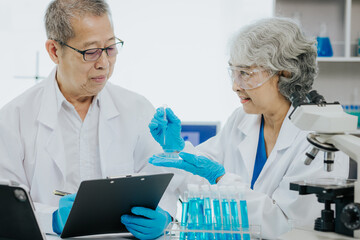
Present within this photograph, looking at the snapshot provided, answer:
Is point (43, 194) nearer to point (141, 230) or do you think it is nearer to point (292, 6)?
point (141, 230)

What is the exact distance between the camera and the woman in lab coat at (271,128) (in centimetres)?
174

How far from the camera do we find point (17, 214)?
1313mm

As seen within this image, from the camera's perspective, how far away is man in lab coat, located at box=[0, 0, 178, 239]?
6.13 ft

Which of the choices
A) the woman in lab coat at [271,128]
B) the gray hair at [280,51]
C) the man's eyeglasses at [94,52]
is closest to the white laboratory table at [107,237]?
the woman in lab coat at [271,128]

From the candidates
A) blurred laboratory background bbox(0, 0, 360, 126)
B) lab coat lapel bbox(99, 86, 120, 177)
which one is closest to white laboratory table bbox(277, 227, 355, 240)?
lab coat lapel bbox(99, 86, 120, 177)

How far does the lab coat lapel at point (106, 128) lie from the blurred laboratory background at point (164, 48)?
2349mm

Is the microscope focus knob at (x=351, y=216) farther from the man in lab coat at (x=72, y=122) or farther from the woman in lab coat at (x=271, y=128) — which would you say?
the man in lab coat at (x=72, y=122)

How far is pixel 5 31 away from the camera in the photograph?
439 centimetres

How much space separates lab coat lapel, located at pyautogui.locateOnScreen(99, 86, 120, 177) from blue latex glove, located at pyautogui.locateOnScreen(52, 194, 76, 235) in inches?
14.2

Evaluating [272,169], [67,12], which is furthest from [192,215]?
[67,12]

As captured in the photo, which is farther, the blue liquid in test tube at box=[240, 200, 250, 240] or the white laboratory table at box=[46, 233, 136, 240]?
the white laboratory table at box=[46, 233, 136, 240]

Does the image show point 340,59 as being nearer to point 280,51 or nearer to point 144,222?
point 280,51

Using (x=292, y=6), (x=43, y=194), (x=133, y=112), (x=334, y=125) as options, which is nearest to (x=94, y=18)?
(x=133, y=112)

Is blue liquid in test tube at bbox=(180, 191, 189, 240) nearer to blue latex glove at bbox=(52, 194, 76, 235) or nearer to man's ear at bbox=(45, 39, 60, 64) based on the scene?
blue latex glove at bbox=(52, 194, 76, 235)
